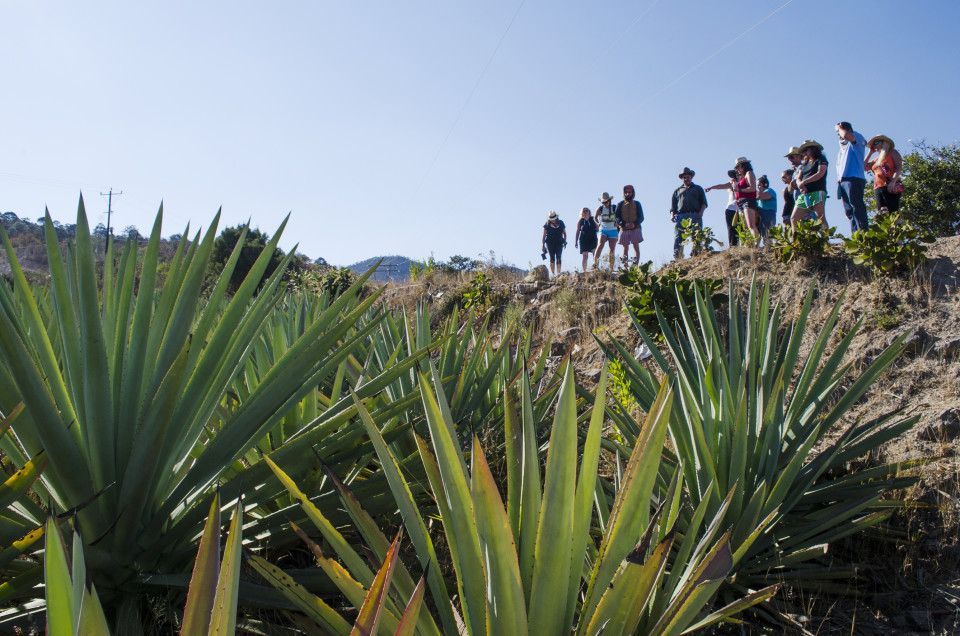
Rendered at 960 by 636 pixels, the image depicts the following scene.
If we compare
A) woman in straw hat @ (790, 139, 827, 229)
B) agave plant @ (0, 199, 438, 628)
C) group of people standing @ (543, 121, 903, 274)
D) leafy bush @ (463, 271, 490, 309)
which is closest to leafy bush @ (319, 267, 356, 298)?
leafy bush @ (463, 271, 490, 309)

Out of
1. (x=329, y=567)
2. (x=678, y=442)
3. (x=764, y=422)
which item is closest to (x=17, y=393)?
(x=329, y=567)

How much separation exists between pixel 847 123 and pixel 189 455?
267 inches

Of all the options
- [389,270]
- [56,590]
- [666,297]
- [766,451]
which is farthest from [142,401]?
[666,297]

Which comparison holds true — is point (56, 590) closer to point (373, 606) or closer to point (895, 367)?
point (373, 606)

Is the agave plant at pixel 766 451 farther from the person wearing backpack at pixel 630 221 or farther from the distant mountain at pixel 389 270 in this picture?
the person wearing backpack at pixel 630 221

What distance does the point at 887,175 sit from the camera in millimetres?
5727

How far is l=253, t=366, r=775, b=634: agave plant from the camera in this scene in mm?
844

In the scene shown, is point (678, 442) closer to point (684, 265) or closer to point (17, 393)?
point (17, 393)

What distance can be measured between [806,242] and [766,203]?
243cm

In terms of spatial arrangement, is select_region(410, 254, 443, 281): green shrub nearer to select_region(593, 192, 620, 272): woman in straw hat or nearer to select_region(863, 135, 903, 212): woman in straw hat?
select_region(593, 192, 620, 272): woman in straw hat

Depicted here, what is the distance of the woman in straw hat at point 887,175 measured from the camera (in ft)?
18.7

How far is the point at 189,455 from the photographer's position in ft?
4.89

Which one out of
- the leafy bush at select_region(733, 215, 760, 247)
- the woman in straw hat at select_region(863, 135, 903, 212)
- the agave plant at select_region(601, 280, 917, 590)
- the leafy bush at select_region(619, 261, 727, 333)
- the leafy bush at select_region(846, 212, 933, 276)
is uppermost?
the woman in straw hat at select_region(863, 135, 903, 212)

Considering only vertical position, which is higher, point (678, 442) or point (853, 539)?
point (678, 442)
